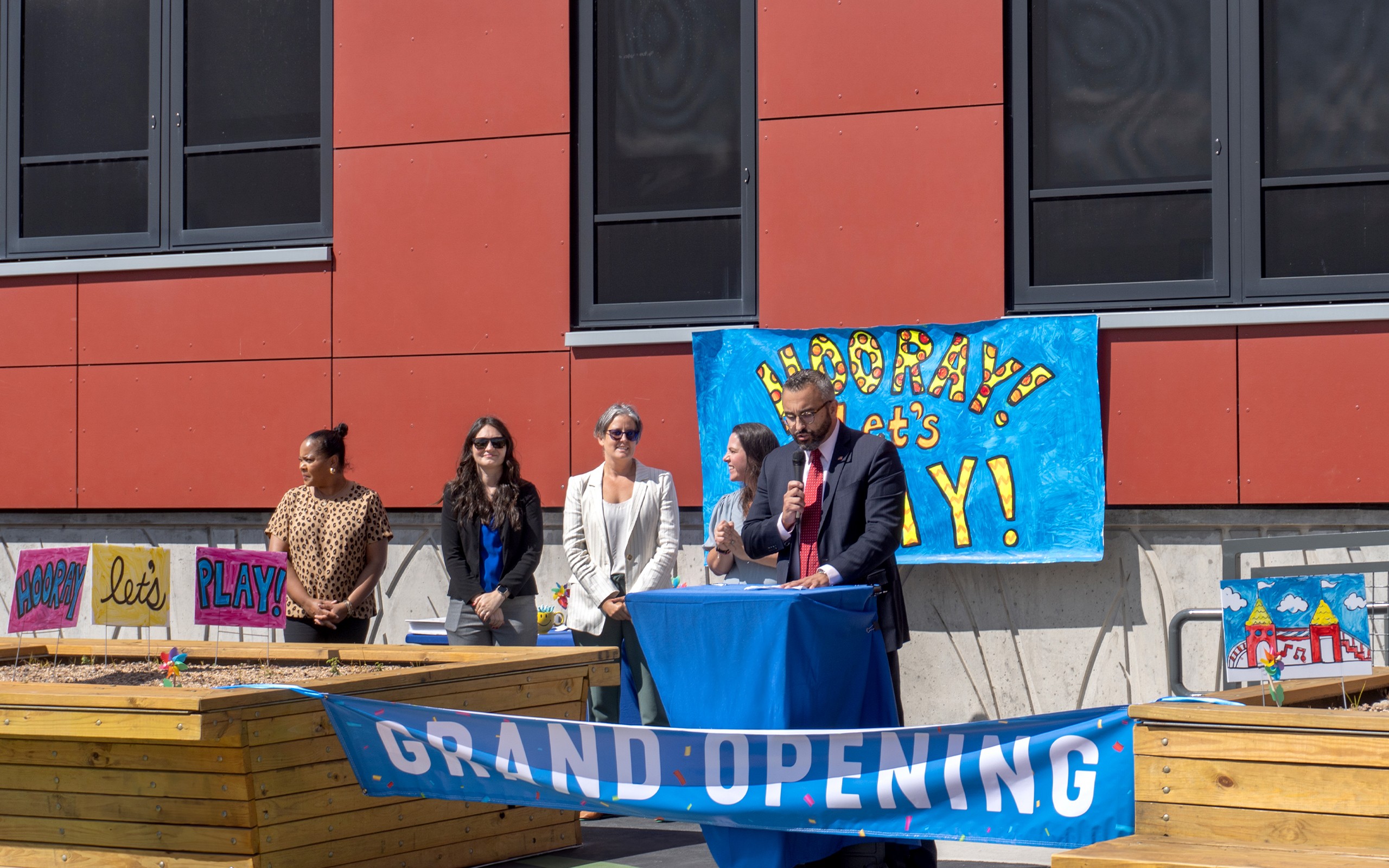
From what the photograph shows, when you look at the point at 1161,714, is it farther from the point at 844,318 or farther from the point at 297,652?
the point at 844,318

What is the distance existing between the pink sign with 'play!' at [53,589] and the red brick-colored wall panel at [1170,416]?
17.3ft

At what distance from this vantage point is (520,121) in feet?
29.8

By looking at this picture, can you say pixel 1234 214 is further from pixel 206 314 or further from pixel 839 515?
pixel 206 314

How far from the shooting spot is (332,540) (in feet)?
23.0

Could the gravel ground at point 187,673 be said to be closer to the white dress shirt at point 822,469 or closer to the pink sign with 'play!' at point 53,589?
the pink sign with 'play!' at point 53,589

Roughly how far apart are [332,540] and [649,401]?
7.89 ft

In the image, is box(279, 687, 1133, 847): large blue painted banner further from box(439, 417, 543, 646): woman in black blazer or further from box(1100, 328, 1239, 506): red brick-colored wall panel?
box(1100, 328, 1239, 506): red brick-colored wall panel

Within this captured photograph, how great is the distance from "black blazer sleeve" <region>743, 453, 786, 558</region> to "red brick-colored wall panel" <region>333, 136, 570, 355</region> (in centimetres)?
353

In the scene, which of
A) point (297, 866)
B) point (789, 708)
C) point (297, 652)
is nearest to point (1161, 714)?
point (789, 708)

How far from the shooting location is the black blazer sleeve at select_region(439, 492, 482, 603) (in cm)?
688

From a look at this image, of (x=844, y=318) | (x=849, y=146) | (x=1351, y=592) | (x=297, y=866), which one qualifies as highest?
(x=849, y=146)

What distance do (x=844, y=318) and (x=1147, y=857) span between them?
5.36 m

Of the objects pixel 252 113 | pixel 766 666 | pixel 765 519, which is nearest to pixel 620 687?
pixel 765 519

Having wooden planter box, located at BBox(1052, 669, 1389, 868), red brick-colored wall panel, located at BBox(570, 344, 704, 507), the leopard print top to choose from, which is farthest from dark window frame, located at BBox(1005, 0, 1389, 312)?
wooden planter box, located at BBox(1052, 669, 1389, 868)
